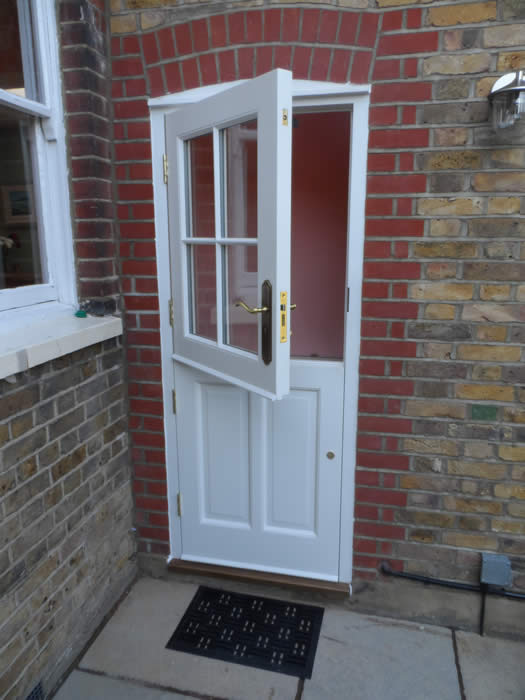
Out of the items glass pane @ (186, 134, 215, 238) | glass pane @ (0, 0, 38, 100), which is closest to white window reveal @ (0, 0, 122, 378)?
glass pane @ (0, 0, 38, 100)

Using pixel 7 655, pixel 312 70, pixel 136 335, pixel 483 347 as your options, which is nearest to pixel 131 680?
pixel 7 655

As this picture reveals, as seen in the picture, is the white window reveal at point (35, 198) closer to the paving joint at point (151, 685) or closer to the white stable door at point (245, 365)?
the white stable door at point (245, 365)

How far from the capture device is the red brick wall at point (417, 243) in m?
1.87

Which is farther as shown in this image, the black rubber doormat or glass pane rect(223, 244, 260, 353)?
the black rubber doormat

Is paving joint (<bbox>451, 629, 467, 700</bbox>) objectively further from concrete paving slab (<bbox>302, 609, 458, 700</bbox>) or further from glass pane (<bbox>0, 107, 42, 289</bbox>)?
glass pane (<bbox>0, 107, 42, 289</bbox>)

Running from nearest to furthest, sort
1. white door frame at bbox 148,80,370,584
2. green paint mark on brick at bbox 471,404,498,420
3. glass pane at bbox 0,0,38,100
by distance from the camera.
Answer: glass pane at bbox 0,0,38,100, white door frame at bbox 148,80,370,584, green paint mark on brick at bbox 471,404,498,420

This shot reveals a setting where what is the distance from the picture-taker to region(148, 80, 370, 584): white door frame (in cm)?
194

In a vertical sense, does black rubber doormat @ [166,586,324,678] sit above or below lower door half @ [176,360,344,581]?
below

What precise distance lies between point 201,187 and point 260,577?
1.76 metres

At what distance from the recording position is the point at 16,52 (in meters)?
1.87

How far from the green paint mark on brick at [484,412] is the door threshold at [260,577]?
3.17 feet

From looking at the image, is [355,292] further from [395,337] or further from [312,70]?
[312,70]

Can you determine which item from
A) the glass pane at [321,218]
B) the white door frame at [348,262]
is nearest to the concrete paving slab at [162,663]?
the white door frame at [348,262]

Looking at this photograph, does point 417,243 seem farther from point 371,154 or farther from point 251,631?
point 251,631
